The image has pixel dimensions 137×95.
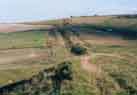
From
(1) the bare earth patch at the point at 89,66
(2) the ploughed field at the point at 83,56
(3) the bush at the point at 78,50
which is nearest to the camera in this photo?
(2) the ploughed field at the point at 83,56

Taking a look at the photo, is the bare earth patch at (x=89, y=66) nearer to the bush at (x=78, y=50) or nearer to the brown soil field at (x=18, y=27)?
the bush at (x=78, y=50)

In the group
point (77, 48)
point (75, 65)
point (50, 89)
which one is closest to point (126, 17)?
point (77, 48)

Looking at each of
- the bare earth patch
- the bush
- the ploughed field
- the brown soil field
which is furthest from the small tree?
the brown soil field

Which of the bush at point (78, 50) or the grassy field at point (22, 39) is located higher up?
the bush at point (78, 50)

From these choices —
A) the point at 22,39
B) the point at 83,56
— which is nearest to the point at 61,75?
the point at 83,56

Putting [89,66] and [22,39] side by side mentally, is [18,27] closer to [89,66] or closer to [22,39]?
[22,39]

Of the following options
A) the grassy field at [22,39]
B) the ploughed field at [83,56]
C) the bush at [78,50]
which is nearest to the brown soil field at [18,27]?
the ploughed field at [83,56]

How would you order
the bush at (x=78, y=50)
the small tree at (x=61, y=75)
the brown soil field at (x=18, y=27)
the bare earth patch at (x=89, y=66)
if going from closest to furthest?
the small tree at (x=61, y=75) → the bare earth patch at (x=89, y=66) → the bush at (x=78, y=50) → the brown soil field at (x=18, y=27)

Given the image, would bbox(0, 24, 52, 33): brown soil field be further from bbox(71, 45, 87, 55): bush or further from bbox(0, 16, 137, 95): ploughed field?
bbox(71, 45, 87, 55): bush

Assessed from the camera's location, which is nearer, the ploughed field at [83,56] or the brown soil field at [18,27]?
the ploughed field at [83,56]

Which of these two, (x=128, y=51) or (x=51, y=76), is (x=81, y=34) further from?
(x=51, y=76)
